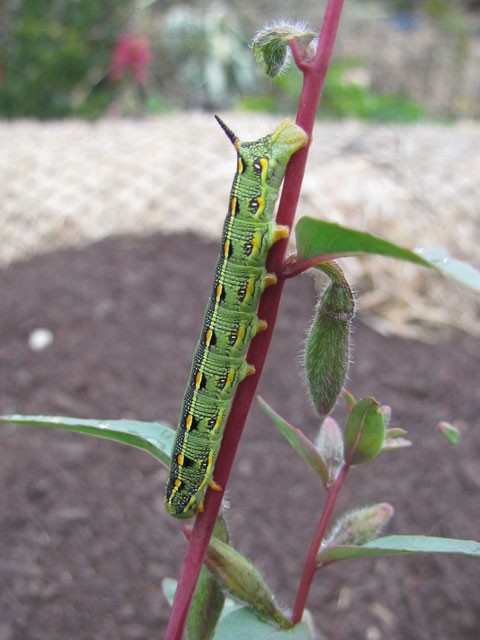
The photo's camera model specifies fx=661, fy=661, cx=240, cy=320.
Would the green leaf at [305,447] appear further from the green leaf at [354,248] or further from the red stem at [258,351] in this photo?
the green leaf at [354,248]

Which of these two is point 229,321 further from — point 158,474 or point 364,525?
point 158,474

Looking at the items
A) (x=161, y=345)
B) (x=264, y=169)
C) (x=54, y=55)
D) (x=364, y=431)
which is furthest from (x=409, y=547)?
(x=54, y=55)

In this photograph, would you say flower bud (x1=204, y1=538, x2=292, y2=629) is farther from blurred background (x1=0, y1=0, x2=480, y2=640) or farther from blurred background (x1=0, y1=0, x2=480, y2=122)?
blurred background (x1=0, y1=0, x2=480, y2=122)

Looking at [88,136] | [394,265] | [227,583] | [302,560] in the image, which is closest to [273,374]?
[302,560]

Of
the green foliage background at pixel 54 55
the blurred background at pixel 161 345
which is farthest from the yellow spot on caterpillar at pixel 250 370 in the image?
the green foliage background at pixel 54 55

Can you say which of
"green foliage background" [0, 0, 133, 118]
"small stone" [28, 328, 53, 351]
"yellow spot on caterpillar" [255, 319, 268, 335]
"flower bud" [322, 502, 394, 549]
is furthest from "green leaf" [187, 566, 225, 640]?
"green foliage background" [0, 0, 133, 118]

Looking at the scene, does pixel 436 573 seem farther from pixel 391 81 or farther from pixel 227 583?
pixel 391 81
